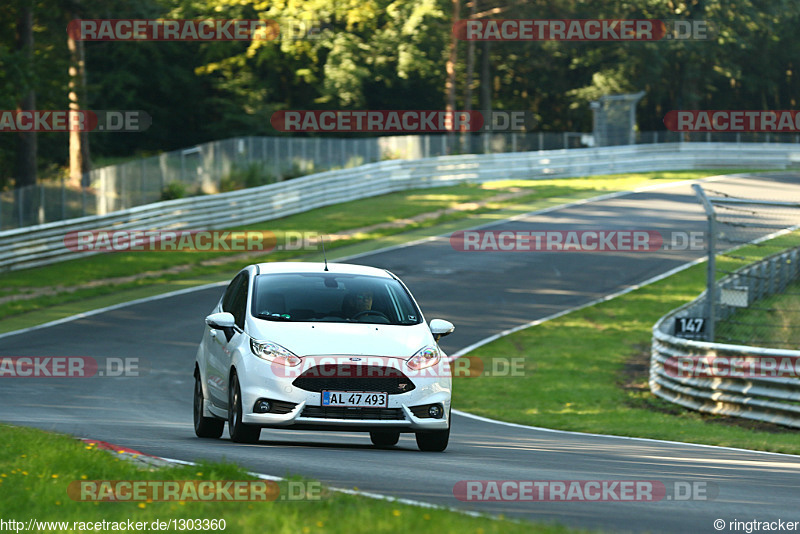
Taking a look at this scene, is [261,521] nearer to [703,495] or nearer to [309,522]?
[309,522]

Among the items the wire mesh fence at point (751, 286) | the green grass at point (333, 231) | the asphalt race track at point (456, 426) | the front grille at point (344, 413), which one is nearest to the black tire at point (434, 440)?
the asphalt race track at point (456, 426)

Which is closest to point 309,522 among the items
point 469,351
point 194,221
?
point 469,351

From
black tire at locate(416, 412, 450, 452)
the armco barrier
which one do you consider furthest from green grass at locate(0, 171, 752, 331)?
black tire at locate(416, 412, 450, 452)

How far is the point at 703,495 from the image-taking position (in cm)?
783

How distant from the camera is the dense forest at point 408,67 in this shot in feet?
186

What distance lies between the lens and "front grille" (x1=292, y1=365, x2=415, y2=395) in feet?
31.1

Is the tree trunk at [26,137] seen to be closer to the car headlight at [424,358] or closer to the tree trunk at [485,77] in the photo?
the car headlight at [424,358]

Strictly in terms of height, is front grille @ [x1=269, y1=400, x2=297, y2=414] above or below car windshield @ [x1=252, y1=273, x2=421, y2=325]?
below

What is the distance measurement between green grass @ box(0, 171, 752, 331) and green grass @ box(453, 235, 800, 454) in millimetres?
8440

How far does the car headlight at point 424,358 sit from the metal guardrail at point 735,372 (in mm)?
7525

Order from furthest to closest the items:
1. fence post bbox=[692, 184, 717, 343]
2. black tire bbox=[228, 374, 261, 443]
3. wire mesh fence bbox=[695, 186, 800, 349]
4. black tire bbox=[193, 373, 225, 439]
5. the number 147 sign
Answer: the number 147 sign
fence post bbox=[692, 184, 717, 343]
wire mesh fence bbox=[695, 186, 800, 349]
black tire bbox=[193, 373, 225, 439]
black tire bbox=[228, 374, 261, 443]

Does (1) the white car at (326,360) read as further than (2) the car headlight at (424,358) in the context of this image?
No

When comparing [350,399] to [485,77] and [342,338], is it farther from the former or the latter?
[485,77]

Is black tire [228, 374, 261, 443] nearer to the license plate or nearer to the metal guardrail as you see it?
the license plate
